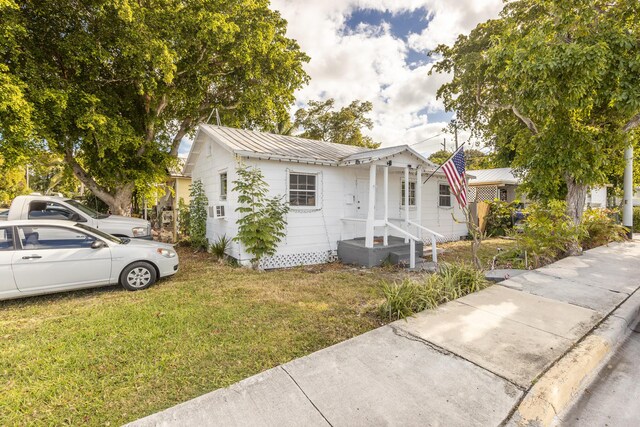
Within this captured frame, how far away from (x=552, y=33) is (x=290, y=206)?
8546mm

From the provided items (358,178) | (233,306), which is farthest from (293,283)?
(358,178)

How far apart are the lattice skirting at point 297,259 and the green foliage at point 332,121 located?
18.6 m

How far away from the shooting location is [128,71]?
34.7 ft

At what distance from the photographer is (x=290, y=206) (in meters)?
8.45

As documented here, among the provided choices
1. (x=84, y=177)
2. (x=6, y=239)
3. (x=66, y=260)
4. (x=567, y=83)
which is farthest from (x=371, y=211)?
(x=84, y=177)

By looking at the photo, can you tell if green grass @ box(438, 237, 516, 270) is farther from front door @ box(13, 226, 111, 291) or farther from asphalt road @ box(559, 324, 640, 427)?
front door @ box(13, 226, 111, 291)

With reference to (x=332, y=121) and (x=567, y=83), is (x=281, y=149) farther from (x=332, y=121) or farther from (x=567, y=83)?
(x=332, y=121)

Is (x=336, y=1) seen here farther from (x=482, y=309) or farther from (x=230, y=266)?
(x=482, y=309)

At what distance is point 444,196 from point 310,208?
688 cm

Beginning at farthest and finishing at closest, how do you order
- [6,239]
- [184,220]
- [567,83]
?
[184,220] < [567,83] < [6,239]

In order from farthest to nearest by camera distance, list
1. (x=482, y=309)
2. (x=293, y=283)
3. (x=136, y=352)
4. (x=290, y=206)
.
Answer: (x=290, y=206) → (x=293, y=283) → (x=482, y=309) → (x=136, y=352)

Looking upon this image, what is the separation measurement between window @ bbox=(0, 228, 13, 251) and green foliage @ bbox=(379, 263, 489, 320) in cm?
617

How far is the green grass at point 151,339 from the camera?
2.58 m

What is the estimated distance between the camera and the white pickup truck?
7715mm
